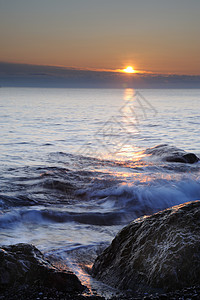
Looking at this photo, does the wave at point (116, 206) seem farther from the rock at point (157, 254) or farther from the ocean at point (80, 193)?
the rock at point (157, 254)

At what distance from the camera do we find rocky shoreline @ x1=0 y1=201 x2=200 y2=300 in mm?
3141

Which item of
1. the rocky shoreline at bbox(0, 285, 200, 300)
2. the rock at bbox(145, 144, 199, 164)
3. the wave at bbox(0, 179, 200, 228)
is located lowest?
the wave at bbox(0, 179, 200, 228)

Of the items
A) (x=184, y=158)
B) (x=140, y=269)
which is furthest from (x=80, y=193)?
(x=140, y=269)

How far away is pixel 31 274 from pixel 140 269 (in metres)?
1.17

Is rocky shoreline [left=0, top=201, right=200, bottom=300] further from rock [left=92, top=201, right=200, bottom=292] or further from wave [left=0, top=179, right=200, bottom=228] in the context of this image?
wave [left=0, top=179, right=200, bottom=228]

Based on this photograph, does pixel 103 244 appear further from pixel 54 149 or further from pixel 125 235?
pixel 54 149

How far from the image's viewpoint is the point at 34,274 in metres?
3.36

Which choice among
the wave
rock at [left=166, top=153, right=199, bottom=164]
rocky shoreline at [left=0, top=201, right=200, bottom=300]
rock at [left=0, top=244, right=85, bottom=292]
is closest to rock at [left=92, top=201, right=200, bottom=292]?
rocky shoreline at [left=0, top=201, right=200, bottom=300]

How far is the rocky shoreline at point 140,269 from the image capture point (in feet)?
10.3

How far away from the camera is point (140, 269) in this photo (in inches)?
134

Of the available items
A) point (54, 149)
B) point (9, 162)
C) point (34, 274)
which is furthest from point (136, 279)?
point (54, 149)

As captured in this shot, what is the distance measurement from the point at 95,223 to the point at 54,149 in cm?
883

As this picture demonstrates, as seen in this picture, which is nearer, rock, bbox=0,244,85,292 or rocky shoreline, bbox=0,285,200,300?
rocky shoreline, bbox=0,285,200,300

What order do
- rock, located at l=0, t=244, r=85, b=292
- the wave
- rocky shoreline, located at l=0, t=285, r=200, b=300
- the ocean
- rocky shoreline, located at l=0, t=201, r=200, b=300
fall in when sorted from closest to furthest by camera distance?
rocky shoreline, located at l=0, t=285, r=200, b=300, rocky shoreline, located at l=0, t=201, r=200, b=300, rock, located at l=0, t=244, r=85, b=292, the ocean, the wave
